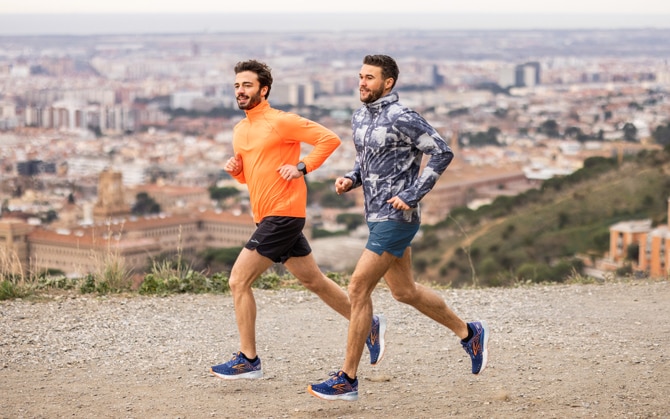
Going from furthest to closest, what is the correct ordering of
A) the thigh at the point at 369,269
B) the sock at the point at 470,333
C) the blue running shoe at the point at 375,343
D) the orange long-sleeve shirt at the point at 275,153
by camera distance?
1. the blue running shoe at the point at 375,343
2. the sock at the point at 470,333
3. the orange long-sleeve shirt at the point at 275,153
4. the thigh at the point at 369,269

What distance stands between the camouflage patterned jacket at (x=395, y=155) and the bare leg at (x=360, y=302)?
19 centimetres

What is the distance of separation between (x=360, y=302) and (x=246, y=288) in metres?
0.57

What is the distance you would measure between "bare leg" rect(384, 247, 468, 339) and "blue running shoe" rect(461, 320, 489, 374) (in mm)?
40

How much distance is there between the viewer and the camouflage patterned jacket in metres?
4.74

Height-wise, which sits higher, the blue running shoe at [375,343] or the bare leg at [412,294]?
the bare leg at [412,294]

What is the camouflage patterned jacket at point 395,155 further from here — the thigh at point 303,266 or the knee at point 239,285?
the knee at point 239,285

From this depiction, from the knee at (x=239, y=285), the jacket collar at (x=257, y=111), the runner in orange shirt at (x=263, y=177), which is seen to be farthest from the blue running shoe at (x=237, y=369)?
the jacket collar at (x=257, y=111)

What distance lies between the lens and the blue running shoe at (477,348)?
523 cm

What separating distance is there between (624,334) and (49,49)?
545 feet

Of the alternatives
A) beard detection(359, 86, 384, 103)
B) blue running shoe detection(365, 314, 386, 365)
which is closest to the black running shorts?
blue running shoe detection(365, 314, 386, 365)

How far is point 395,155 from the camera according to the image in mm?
4793

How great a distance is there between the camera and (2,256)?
7555 millimetres

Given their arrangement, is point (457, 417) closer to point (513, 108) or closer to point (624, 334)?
point (624, 334)

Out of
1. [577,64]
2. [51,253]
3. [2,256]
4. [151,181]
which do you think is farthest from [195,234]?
[577,64]
